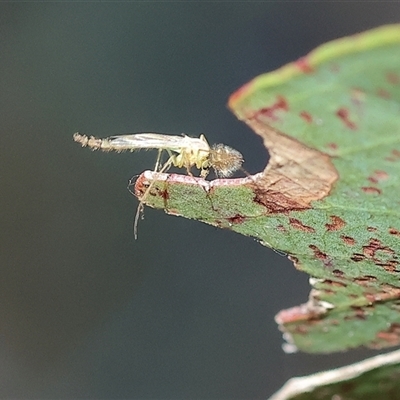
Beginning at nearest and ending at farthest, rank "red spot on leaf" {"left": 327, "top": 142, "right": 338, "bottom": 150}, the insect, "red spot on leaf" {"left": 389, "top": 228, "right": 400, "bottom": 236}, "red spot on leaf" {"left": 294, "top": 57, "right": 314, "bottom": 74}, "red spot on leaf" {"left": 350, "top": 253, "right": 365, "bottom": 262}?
"red spot on leaf" {"left": 294, "top": 57, "right": 314, "bottom": 74}
"red spot on leaf" {"left": 327, "top": 142, "right": 338, "bottom": 150}
"red spot on leaf" {"left": 389, "top": 228, "right": 400, "bottom": 236}
"red spot on leaf" {"left": 350, "top": 253, "right": 365, "bottom": 262}
the insect

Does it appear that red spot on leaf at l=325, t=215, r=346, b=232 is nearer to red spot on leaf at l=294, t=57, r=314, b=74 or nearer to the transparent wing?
red spot on leaf at l=294, t=57, r=314, b=74

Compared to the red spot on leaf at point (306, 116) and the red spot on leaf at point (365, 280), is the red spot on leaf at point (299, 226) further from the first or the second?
the red spot on leaf at point (306, 116)

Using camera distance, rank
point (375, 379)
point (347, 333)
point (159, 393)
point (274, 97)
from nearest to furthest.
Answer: point (274, 97) → point (375, 379) → point (347, 333) → point (159, 393)

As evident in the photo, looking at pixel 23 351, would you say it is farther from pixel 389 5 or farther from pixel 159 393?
pixel 389 5

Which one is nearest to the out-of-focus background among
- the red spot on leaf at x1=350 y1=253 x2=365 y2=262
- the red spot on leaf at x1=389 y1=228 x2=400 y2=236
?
the red spot on leaf at x1=350 y1=253 x2=365 y2=262

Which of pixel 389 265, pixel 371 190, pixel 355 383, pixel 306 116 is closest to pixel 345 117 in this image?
pixel 306 116

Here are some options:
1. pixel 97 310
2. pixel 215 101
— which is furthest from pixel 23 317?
pixel 215 101
